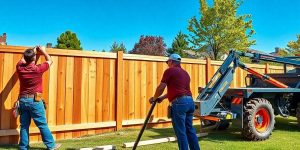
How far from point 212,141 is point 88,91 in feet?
10.1

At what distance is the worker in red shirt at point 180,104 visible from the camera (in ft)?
17.6

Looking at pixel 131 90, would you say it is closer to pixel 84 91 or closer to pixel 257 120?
pixel 84 91

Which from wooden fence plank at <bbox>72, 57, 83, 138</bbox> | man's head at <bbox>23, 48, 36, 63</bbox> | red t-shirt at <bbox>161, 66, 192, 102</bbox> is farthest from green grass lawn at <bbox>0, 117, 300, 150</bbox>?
man's head at <bbox>23, 48, 36, 63</bbox>

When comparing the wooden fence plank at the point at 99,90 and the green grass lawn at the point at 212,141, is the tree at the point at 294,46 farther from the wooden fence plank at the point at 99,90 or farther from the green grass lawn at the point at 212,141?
the wooden fence plank at the point at 99,90

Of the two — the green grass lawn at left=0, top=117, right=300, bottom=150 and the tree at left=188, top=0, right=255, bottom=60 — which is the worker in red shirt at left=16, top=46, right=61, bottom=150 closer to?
the green grass lawn at left=0, top=117, right=300, bottom=150

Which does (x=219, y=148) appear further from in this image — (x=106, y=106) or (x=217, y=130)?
(x=106, y=106)

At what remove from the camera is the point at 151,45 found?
48.9 metres

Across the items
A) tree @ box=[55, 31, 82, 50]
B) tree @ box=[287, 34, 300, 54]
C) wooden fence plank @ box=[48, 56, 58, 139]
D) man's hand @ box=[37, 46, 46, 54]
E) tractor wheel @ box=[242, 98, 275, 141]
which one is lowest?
tractor wheel @ box=[242, 98, 275, 141]

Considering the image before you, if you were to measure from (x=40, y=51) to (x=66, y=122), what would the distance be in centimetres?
175

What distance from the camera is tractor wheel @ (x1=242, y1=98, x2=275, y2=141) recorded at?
7.36 meters

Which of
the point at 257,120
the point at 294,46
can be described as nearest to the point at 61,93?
the point at 257,120

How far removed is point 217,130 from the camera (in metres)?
8.80

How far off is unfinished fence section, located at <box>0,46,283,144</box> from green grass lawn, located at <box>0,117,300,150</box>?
347mm

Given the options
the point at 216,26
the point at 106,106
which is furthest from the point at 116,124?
the point at 216,26
